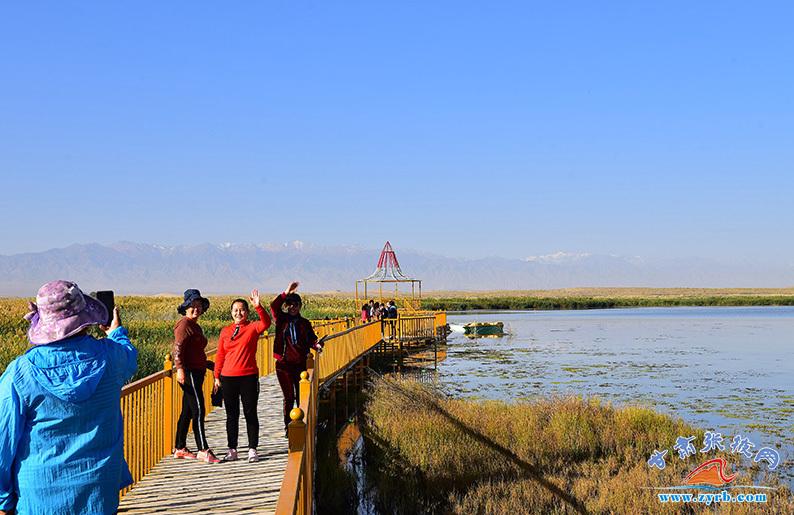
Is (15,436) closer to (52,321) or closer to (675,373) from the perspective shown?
(52,321)

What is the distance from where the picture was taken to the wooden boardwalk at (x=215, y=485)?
24.6 feet

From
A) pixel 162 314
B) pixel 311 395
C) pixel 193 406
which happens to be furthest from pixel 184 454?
pixel 162 314

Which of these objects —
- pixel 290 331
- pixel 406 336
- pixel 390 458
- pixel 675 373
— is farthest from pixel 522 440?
pixel 406 336

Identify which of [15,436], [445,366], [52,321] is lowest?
[445,366]

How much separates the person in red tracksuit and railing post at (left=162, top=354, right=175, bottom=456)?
1.28m

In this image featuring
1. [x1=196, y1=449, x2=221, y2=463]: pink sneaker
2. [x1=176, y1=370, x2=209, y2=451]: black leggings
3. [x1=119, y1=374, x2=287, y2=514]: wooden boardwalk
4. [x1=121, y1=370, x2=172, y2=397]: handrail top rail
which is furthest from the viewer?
[x1=196, y1=449, x2=221, y2=463]: pink sneaker

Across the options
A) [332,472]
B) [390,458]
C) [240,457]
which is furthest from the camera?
[390,458]

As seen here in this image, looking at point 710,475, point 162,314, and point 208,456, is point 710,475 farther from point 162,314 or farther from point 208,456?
point 162,314

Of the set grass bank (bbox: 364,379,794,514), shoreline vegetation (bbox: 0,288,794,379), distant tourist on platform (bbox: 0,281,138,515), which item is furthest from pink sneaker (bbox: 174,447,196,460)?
shoreline vegetation (bbox: 0,288,794,379)

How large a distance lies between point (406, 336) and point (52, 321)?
33006 millimetres

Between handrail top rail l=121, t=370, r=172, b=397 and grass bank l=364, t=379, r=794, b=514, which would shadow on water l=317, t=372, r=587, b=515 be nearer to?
grass bank l=364, t=379, r=794, b=514

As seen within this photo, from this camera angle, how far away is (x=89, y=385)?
375 cm

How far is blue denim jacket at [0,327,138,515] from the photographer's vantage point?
12.1ft

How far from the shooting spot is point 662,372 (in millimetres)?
32188
